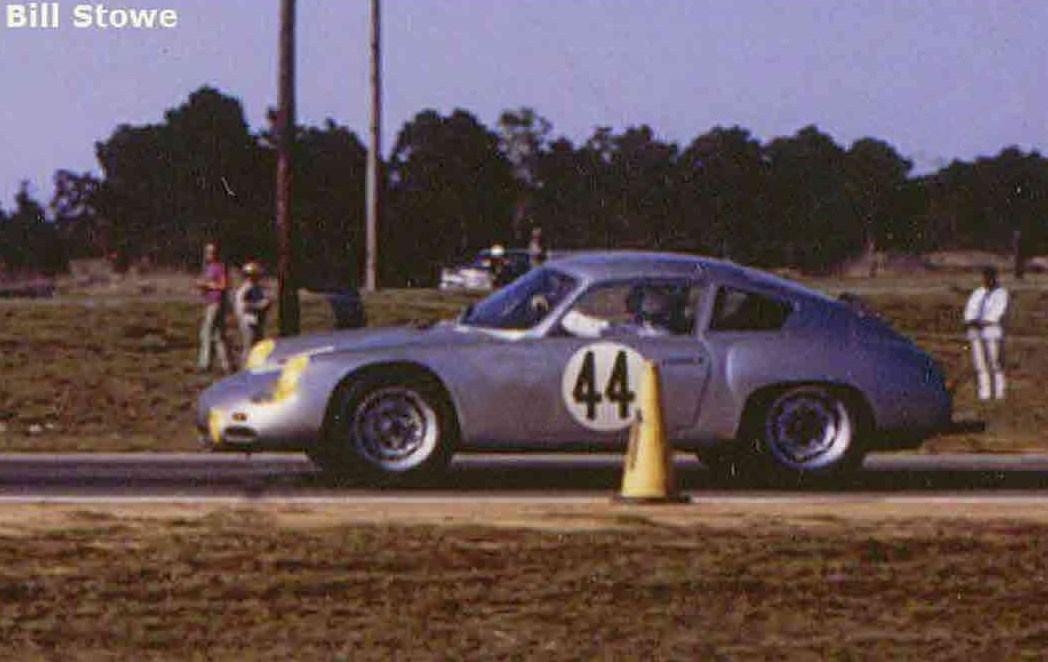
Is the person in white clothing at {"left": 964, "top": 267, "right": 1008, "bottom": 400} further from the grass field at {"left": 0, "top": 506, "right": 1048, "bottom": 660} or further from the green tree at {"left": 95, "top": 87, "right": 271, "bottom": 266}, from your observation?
the green tree at {"left": 95, "top": 87, "right": 271, "bottom": 266}

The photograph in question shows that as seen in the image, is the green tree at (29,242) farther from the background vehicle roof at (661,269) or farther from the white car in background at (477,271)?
the background vehicle roof at (661,269)

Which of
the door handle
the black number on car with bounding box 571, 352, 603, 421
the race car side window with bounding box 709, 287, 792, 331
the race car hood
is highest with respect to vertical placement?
the race car side window with bounding box 709, 287, 792, 331

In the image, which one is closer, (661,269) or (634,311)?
(634,311)

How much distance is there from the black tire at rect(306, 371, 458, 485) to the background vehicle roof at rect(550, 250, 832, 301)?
48.5 inches

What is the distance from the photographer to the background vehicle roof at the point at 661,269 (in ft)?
53.1

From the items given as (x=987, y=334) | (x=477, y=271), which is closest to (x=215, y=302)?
(x=987, y=334)

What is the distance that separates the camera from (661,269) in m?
16.3

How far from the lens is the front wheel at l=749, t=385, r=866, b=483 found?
52.5 ft

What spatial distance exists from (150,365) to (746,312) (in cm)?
1543

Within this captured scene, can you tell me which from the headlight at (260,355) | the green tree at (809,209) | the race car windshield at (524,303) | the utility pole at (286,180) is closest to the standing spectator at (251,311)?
the utility pole at (286,180)

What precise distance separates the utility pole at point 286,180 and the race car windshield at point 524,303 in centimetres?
1135

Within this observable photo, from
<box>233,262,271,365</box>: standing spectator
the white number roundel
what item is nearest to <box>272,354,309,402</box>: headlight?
the white number roundel

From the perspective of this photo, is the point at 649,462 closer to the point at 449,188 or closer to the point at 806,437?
the point at 806,437

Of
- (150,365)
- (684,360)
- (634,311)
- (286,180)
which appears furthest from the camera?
(150,365)
